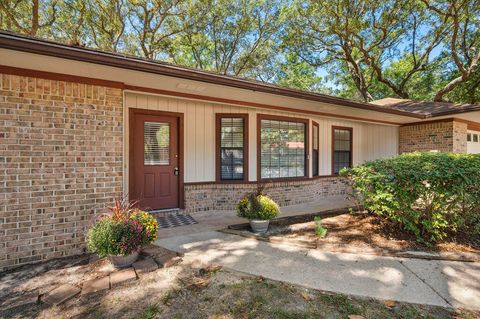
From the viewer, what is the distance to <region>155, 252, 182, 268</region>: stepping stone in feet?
→ 9.93

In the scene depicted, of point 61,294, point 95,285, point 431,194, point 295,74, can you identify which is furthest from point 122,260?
point 295,74

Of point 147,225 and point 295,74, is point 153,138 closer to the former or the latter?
point 147,225

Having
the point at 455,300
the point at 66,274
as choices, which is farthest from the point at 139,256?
the point at 455,300

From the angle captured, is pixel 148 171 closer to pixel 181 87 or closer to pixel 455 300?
pixel 181 87

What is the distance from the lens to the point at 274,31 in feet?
44.0

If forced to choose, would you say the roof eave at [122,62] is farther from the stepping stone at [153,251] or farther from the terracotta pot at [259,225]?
the stepping stone at [153,251]

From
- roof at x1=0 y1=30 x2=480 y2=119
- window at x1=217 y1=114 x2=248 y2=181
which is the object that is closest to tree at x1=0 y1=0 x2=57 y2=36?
window at x1=217 y1=114 x2=248 y2=181

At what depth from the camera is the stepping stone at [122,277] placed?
2.63 m

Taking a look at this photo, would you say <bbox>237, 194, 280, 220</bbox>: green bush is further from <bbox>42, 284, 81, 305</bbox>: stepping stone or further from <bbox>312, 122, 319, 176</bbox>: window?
<bbox>312, 122, 319, 176</bbox>: window

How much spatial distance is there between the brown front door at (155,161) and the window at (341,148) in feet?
17.0

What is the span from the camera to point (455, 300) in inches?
91.3

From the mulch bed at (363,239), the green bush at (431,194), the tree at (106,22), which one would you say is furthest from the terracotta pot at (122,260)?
the tree at (106,22)

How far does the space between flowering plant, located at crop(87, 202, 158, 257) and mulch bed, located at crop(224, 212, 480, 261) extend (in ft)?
5.60

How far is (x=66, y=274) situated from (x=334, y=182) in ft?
23.9
